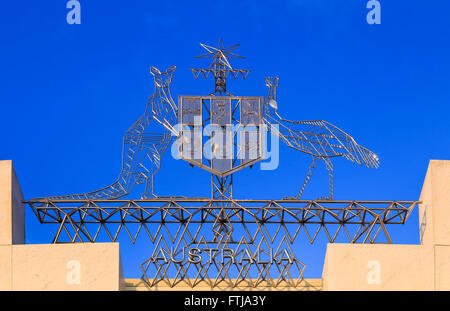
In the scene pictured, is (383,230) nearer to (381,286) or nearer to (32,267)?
(381,286)

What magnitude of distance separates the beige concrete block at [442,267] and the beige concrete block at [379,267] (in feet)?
0.96

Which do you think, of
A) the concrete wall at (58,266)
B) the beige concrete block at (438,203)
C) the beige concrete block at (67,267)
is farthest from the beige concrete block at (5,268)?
the beige concrete block at (438,203)

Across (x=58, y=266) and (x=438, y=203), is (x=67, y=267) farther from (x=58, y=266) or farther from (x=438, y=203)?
(x=438, y=203)

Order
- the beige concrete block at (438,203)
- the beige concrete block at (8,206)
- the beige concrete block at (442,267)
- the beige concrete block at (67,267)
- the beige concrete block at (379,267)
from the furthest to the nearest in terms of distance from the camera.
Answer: the beige concrete block at (438,203)
the beige concrete block at (8,206)
the beige concrete block at (442,267)
the beige concrete block at (379,267)
the beige concrete block at (67,267)

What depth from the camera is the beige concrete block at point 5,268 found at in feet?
235

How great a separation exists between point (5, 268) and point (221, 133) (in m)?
12.1

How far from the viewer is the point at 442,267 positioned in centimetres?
7262

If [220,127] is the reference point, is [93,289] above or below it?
below

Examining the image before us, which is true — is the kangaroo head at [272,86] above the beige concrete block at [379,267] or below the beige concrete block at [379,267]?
above

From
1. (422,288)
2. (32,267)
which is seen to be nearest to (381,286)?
(422,288)

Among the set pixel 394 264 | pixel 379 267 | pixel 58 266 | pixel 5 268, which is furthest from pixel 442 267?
pixel 5 268

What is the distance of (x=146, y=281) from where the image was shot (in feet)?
244

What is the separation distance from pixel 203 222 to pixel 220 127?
465 centimetres

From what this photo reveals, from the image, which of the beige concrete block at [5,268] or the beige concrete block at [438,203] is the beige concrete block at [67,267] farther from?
the beige concrete block at [438,203]
